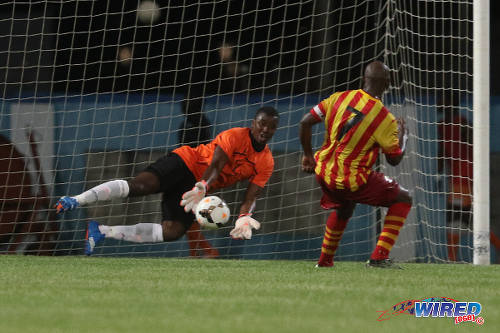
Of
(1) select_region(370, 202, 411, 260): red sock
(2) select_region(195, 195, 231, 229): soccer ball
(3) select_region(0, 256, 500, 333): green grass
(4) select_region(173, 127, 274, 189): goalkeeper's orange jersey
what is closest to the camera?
(3) select_region(0, 256, 500, 333): green grass

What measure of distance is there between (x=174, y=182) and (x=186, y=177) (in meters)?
0.11

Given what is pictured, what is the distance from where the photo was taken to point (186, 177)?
7.89 metres

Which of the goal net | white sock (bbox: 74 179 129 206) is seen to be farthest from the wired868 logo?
the goal net

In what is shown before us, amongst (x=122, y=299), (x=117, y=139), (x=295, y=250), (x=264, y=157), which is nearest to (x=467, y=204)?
(x=295, y=250)

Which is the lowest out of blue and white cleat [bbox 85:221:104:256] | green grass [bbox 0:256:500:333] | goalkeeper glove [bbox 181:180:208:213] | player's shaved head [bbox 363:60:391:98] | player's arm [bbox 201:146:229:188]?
green grass [bbox 0:256:500:333]

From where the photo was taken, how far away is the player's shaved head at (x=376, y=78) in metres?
6.44

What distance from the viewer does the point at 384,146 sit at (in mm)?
6355

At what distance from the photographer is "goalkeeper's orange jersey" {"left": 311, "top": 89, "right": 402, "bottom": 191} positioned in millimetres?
6355

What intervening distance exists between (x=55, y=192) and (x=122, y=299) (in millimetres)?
4698

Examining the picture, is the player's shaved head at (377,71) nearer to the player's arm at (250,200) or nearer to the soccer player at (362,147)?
the soccer player at (362,147)

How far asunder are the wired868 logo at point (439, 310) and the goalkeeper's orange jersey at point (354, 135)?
224cm

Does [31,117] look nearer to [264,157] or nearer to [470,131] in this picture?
[264,157]

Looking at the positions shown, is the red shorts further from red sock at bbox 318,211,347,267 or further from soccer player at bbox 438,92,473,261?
soccer player at bbox 438,92,473,261

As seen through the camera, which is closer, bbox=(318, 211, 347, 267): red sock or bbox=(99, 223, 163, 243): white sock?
bbox=(318, 211, 347, 267): red sock
